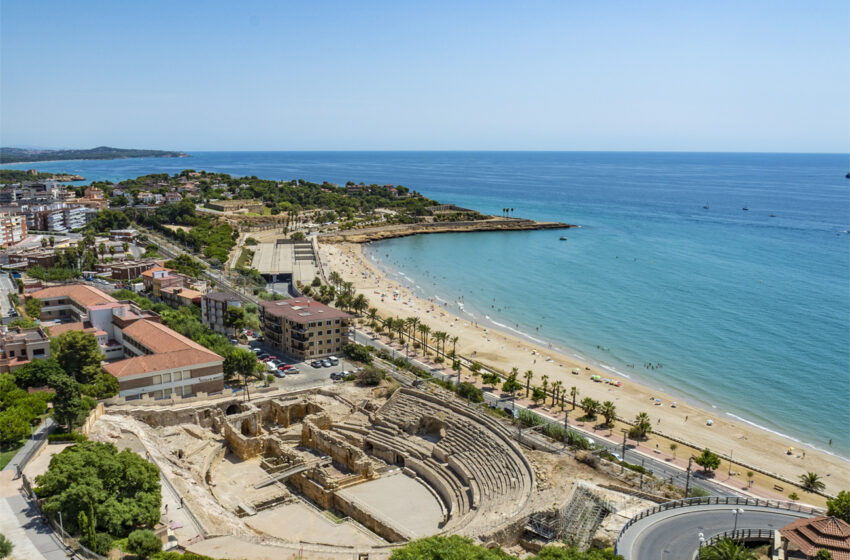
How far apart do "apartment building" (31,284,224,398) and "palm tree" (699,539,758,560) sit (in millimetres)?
38523

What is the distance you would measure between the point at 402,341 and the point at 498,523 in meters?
39.0

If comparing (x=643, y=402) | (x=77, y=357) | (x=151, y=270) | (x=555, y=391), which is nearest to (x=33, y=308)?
(x=151, y=270)

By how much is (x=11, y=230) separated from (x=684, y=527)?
388ft

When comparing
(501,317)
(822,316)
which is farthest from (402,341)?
(822,316)

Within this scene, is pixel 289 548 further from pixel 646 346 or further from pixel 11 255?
pixel 11 255

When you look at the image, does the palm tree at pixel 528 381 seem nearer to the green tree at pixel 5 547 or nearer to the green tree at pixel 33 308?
the green tree at pixel 5 547

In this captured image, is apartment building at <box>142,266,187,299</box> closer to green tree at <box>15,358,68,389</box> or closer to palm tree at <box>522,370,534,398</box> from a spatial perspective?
green tree at <box>15,358,68,389</box>

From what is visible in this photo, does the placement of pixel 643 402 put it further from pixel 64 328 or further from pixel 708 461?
pixel 64 328

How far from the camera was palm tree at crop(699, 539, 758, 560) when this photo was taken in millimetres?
23844

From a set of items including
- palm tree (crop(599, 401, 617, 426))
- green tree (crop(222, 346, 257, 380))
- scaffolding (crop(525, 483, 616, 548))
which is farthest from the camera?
green tree (crop(222, 346, 257, 380))

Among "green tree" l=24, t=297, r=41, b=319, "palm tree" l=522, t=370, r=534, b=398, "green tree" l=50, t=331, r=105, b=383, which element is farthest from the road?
"palm tree" l=522, t=370, r=534, b=398

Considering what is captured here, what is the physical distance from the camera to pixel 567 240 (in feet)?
480

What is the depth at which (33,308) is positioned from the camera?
2488 inches

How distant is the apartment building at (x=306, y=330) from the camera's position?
58.7 meters
